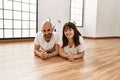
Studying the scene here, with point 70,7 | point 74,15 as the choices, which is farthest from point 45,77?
point 74,15

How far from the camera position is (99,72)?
182 cm

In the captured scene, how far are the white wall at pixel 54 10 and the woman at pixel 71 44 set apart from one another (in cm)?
280

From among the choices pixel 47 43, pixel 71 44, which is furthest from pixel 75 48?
pixel 47 43

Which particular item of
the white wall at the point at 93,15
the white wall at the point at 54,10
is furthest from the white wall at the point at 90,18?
the white wall at the point at 54,10

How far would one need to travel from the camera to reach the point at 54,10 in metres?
5.39

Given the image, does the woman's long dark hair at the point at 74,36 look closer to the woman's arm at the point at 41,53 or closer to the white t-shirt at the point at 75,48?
the white t-shirt at the point at 75,48

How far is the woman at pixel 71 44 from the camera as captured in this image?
7.58 feet

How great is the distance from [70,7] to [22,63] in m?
4.44

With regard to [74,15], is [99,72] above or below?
below

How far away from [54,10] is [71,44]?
10.4 ft

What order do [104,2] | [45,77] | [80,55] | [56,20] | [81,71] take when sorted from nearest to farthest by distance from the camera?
1. [45,77]
2. [81,71]
3. [80,55]
4. [56,20]
5. [104,2]

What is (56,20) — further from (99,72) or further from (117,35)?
(99,72)

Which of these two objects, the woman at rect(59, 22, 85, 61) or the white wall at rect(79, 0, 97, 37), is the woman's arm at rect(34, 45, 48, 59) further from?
the white wall at rect(79, 0, 97, 37)

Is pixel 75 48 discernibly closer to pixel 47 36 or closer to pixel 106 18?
pixel 47 36
